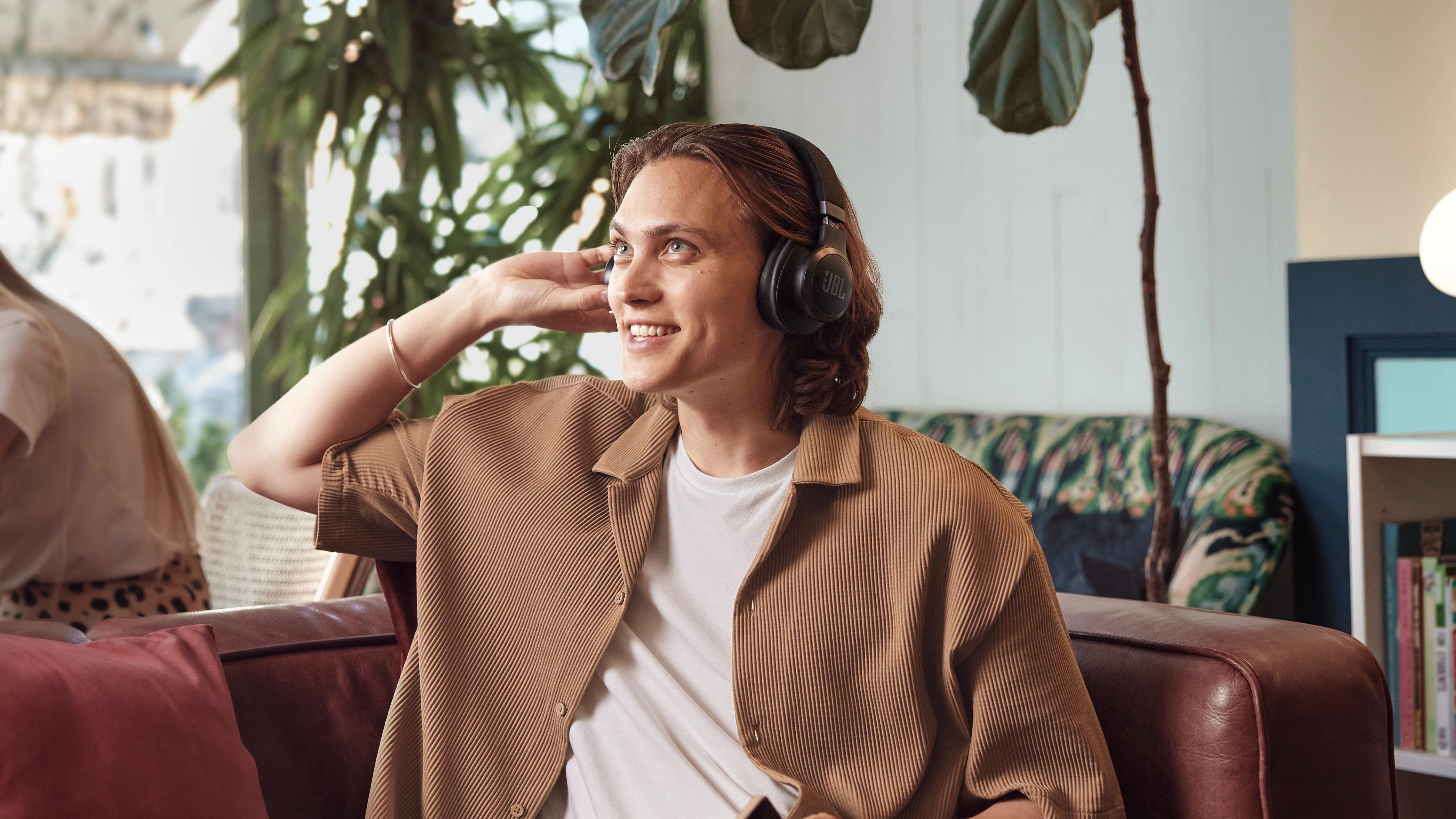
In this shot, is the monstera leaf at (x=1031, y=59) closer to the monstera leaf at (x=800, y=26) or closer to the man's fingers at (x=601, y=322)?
the monstera leaf at (x=800, y=26)

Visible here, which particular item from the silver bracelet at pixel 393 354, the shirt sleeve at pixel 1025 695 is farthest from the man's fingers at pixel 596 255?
the shirt sleeve at pixel 1025 695

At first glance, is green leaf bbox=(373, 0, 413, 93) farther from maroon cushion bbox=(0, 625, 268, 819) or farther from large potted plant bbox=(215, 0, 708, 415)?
maroon cushion bbox=(0, 625, 268, 819)

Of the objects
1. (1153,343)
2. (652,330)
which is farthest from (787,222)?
(1153,343)

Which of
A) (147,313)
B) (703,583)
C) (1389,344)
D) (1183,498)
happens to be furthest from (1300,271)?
(147,313)

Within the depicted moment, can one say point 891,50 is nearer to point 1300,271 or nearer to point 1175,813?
point 1300,271

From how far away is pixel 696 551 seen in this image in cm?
120

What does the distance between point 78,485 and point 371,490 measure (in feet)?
2.85

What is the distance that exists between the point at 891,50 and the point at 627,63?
137cm

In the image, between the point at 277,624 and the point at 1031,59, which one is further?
the point at 1031,59

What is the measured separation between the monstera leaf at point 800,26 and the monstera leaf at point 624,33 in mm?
100

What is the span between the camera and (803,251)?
116cm

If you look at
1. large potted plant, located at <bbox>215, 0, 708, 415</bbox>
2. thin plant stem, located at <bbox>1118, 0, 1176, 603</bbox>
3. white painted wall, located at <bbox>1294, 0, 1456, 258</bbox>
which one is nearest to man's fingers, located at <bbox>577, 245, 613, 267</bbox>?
thin plant stem, located at <bbox>1118, 0, 1176, 603</bbox>

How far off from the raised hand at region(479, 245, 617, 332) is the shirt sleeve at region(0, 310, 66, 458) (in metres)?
0.79

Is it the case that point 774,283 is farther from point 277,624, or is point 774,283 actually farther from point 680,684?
point 277,624
